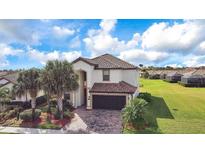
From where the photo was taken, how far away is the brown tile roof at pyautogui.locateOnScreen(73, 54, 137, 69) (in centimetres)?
2413

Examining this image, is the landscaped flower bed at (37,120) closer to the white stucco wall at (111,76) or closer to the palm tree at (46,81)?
the palm tree at (46,81)

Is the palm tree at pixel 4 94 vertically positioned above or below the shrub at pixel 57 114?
above

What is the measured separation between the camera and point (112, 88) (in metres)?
23.1

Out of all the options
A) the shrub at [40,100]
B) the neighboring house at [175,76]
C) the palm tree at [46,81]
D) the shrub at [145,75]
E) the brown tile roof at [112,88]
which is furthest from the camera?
the shrub at [145,75]

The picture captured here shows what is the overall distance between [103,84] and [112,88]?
4.41ft

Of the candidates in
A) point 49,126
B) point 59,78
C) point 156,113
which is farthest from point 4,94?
point 156,113

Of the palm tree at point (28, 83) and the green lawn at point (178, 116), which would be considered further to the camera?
the palm tree at point (28, 83)

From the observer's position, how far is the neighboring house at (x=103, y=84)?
22656mm

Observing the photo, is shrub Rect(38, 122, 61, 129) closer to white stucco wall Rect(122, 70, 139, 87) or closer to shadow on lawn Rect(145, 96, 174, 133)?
shadow on lawn Rect(145, 96, 174, 133)

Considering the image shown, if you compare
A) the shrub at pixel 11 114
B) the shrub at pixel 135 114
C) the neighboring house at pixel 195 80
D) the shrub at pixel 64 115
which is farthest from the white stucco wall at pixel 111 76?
the neighboring house at pixel 195 80

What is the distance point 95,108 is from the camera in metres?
23.3

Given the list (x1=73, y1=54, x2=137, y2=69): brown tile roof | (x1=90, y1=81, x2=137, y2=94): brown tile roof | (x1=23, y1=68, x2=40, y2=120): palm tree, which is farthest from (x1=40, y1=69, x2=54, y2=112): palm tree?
(x1=90, y1=81, x2=137, y2=94): brown tile roof
